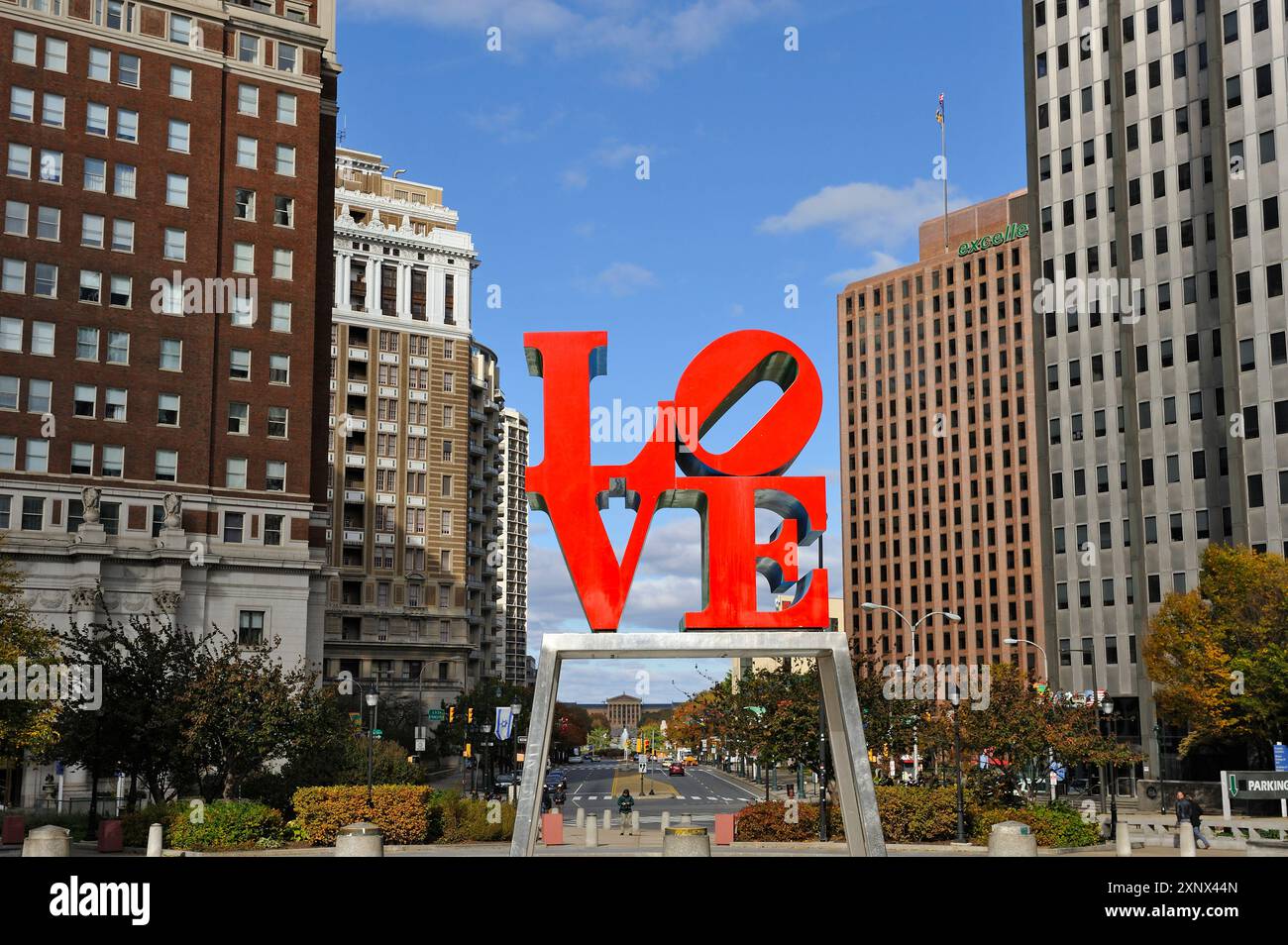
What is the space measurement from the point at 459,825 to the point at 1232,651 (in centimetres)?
4410

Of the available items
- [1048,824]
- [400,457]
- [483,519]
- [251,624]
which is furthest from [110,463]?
[483,519]

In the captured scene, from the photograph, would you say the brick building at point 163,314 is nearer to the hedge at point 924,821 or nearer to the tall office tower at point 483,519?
the hedge at point 924,821

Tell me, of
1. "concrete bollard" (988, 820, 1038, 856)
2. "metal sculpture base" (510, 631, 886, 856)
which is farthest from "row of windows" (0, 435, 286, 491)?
"metal sculpture base" (510, 631, 886, 856)

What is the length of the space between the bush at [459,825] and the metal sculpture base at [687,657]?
903 inches

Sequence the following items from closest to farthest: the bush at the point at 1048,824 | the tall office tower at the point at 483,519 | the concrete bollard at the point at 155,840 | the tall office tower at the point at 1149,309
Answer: the concrete bollard at the point at 155,840 → the bush at the point at 1048,824 → the tall office tower at the point at 1149,309 → the tall office tower at the point at 483,519

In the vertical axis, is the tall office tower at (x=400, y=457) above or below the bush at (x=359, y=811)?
above

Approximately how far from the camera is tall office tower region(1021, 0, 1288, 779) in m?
83.5

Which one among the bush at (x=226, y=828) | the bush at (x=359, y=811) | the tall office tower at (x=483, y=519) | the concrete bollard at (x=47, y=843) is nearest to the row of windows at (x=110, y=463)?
the bush at (x=359, y=811)

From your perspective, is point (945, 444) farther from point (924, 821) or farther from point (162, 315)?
point (924, 821)

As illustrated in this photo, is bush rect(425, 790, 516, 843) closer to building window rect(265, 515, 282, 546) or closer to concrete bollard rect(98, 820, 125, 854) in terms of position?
concrete bollard rect(98, 820, 125, 854)

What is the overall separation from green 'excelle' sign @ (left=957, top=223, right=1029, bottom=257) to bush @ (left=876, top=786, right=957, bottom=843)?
438 ft

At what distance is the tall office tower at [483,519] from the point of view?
461 ft

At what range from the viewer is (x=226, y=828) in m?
40.3

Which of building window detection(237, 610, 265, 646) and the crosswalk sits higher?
building window detection(237, 610, 265, 646)
